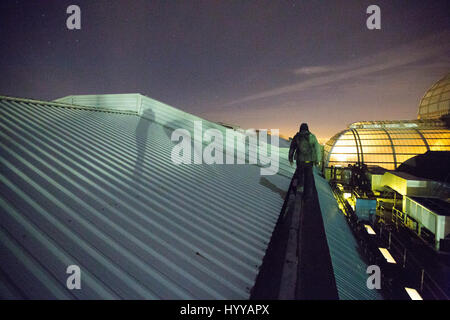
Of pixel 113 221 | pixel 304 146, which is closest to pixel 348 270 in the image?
pixel 304 146

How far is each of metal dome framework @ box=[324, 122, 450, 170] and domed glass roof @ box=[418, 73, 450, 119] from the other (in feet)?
30.8

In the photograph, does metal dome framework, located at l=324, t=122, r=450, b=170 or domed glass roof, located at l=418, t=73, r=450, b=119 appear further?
domed glass roof, located at l=418, t=73, r=450, b=119

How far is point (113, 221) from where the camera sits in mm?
2719

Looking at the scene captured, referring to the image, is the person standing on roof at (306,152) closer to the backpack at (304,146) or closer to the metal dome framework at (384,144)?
the backpack at (304,146)

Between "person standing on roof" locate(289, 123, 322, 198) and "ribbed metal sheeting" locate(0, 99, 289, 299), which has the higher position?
"person standing on roof" locate(289, 123, 322, 198)

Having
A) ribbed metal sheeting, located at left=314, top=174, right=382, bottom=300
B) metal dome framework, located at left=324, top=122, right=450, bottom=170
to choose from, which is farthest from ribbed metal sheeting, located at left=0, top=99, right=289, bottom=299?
metal dome framework, located at left=324, top=122, right=450, bottom=170

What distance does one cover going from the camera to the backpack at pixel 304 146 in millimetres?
5281

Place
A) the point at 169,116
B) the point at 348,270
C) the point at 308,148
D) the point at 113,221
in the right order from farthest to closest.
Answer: the point at 169,116, the point at 308,148, the point at 348,270, the point at 113,221

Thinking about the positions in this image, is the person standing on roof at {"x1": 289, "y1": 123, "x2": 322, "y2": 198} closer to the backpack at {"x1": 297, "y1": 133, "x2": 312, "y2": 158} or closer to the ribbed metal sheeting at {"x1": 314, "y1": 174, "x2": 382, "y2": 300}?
the backpack at {"x1": 297, "y1": 133, "x2": 312, "y2": 158}

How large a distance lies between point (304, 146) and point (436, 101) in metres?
41.1

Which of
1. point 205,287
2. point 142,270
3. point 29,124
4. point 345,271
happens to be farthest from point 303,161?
point 29,124

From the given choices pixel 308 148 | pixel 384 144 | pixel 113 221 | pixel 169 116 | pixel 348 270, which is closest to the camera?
pixel 113 221

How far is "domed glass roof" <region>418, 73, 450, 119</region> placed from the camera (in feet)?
94.3

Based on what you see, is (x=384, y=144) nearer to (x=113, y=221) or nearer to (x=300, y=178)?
(x=300, y=178)
